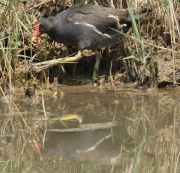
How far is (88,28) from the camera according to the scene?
636 centimetres

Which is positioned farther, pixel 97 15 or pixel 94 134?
pixel 97 15

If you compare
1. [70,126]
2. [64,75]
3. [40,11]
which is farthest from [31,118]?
[40,11]

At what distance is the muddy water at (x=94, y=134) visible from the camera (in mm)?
3559

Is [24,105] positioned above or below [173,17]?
below

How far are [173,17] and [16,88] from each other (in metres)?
1.95

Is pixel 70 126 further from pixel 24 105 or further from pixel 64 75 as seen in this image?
pixel 64 75

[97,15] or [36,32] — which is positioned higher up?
[97,15]

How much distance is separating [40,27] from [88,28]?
1.91ft

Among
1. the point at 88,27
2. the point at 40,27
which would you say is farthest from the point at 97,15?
the point at 40,27

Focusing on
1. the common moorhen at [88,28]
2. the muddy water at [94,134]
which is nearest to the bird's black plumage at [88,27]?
the common moorhen at [88,28]

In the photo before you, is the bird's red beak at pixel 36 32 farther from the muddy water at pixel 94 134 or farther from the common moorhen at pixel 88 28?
the muddy water at pixel 94 134

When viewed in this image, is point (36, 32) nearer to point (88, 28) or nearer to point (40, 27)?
point (40, 27)

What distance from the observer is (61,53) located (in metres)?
6.63

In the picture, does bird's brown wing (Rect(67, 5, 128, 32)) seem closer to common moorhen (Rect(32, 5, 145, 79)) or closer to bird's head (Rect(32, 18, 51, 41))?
common moorhen (Rect(32, 5, 145, 79))
